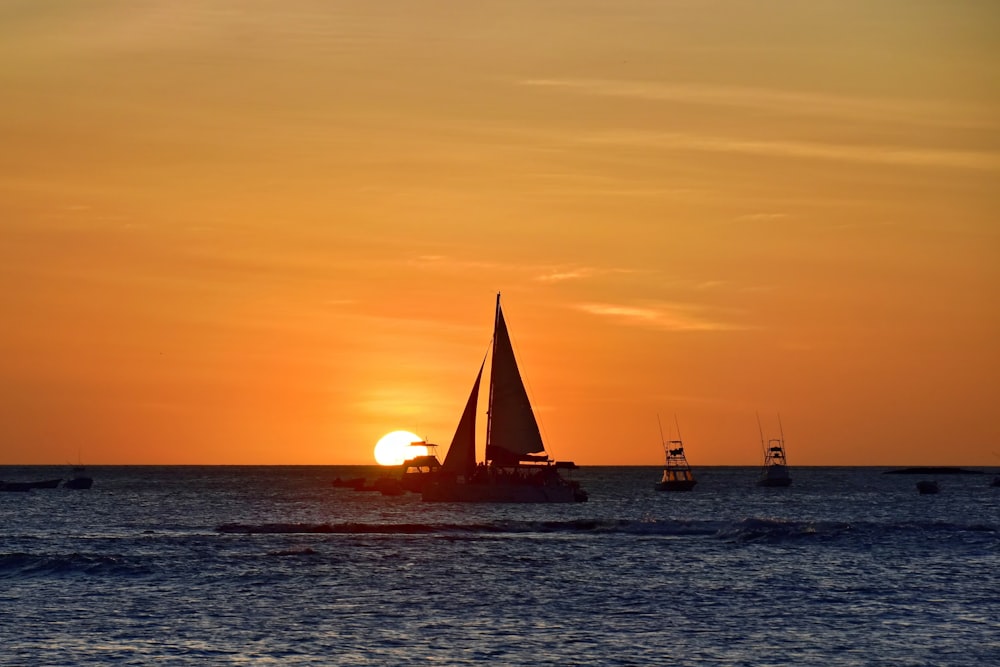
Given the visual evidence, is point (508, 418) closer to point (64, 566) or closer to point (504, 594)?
point (64, 566)

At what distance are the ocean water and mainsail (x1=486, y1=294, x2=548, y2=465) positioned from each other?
951 inches

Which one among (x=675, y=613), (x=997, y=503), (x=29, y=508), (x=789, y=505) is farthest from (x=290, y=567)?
(x=997, y=503)

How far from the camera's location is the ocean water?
1671 inches

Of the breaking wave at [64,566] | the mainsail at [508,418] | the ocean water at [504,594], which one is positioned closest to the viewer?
the ocean water at [504,594]

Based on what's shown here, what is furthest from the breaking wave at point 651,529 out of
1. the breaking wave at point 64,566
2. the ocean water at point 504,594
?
the breaking wave at point 64,566

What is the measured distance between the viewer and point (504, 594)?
56.8 metres

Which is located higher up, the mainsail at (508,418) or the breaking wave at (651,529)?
the mainsail at (508,418)

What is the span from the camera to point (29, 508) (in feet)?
472


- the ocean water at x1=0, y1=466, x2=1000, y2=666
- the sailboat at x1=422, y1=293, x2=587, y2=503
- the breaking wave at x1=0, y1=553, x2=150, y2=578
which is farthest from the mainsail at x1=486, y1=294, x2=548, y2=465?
the breaking wave at x1=0, y1=553, x2=150, y2=578

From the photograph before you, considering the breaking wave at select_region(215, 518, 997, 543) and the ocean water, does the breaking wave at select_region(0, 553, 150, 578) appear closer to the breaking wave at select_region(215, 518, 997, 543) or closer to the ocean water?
the ocean water

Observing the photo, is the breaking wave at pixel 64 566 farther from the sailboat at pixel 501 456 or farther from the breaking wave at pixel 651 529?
the sailboat at pixel 501 456

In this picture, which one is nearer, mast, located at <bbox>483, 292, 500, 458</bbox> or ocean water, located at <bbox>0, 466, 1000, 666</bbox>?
ocean water, located at <bbox>0, 466, 1000, 666</bbox>

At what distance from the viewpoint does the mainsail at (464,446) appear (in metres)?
126

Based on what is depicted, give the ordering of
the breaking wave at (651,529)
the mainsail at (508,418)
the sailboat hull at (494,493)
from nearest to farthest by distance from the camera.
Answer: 1. the breaking wave at (651,529)
2. the sailboat hull at (494,493)
3. the mainsail at (508,418)
